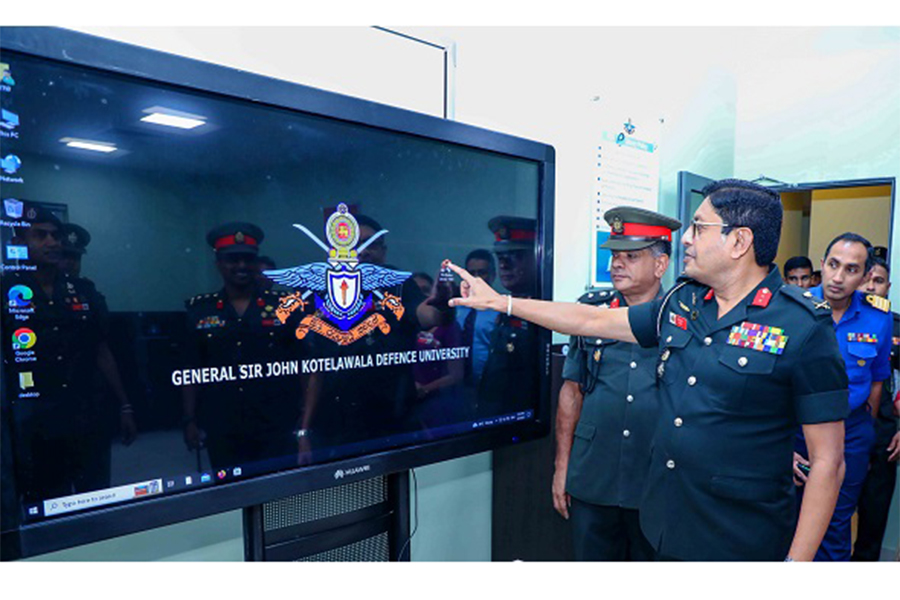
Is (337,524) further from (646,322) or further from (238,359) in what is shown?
(646,322)

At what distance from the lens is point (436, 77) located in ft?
8.06

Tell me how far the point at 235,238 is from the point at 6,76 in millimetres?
480

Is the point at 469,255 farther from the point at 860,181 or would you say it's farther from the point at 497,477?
the point at 860,181

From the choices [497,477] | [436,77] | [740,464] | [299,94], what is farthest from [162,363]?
[497,477]

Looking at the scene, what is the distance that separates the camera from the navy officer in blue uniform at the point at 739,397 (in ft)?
5.25

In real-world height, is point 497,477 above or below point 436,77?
below

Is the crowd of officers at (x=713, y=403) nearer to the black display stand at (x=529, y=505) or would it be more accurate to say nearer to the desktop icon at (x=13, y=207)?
the black display stand at (x=529, y=505)

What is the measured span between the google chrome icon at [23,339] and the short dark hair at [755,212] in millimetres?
1686

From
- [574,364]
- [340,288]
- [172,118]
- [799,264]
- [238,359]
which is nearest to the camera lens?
[172,118]

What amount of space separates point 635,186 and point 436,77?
1.49 meters

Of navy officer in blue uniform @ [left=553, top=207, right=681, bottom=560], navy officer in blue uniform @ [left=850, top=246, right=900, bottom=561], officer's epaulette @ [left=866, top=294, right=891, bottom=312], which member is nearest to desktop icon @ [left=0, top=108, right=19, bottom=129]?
navy officer in blue uniform @ [left=553, top=207, right=681, bottom=560]

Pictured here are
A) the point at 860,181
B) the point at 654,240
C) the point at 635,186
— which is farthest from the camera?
the point at 860,181

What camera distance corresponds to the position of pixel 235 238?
131 cm

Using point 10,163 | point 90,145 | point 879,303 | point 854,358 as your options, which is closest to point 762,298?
point 90,145
